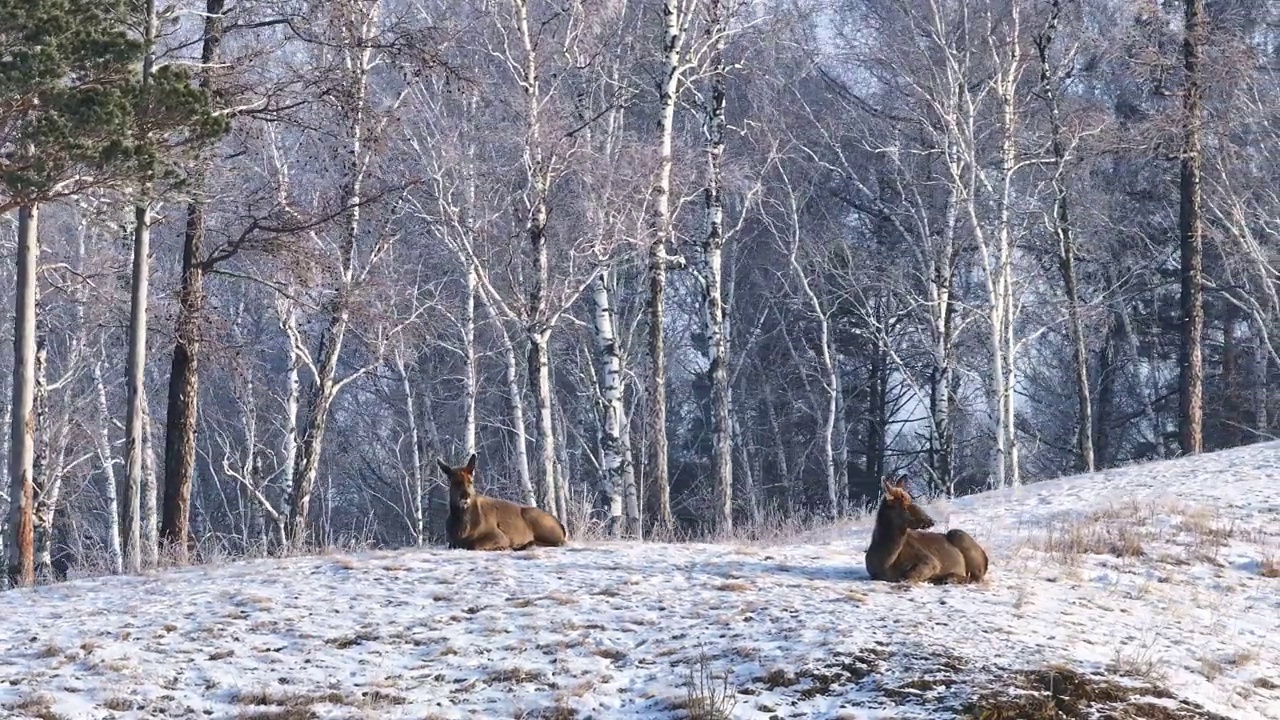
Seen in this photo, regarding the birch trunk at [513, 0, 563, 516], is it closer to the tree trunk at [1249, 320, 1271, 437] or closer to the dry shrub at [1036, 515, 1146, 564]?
the dry shrub at [1036, 515, 1146, 564]

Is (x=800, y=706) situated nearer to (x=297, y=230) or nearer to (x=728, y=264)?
(x=297, y=230)

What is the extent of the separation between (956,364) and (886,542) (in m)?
27.8

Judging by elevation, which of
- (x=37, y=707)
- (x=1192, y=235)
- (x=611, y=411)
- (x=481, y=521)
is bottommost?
(x=37, y=707)

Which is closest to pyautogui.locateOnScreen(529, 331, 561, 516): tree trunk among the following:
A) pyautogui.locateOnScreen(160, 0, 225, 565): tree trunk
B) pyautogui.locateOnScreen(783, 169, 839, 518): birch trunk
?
pyautogui.locateOnScreen(160, 0, 225, 565): tree trunk

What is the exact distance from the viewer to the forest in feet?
56.7

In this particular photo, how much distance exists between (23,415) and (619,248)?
15.1m

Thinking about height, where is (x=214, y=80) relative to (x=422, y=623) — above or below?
above

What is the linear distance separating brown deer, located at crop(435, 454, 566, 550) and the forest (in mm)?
3646

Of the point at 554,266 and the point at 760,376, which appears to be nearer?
the point at 554,266

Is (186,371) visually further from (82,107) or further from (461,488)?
(461,488)

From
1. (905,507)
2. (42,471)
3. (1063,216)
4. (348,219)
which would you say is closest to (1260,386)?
(1063,216)

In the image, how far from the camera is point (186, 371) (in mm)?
18031

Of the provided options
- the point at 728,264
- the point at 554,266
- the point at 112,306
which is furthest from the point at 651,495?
the point at 112,306

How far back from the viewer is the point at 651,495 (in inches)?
1662
